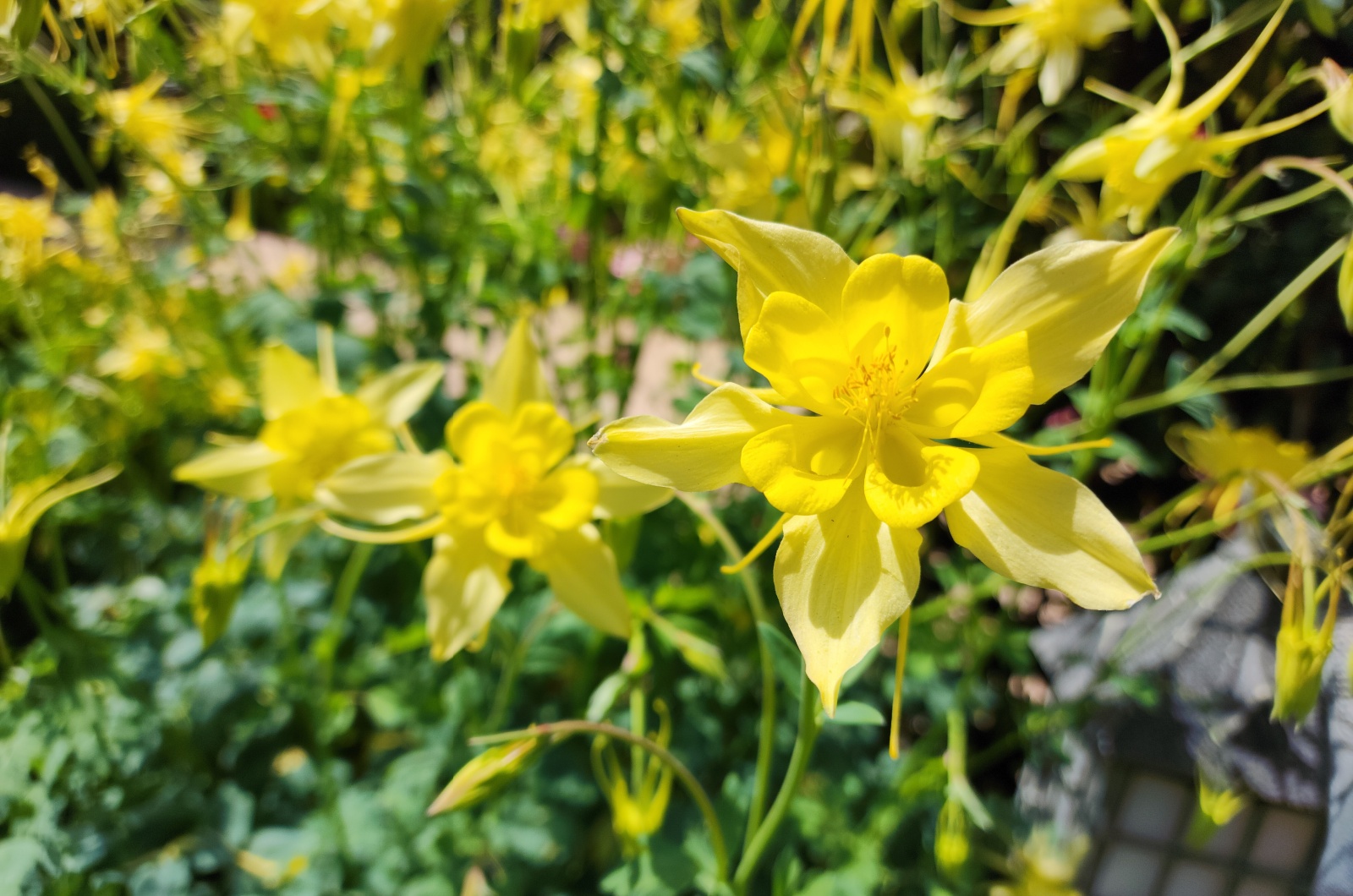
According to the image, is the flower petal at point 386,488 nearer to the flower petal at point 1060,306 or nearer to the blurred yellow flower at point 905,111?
the flower petal at point 1060,306

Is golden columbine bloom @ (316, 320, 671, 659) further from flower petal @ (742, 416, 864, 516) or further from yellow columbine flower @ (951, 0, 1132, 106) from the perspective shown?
yellow columbine flower @ (951, 0, 1132, 106)

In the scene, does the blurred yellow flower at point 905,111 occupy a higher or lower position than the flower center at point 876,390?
higher

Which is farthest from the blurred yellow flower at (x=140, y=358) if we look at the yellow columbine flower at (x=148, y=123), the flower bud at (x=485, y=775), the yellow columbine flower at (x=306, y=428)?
the flower bud at (x=485, y=775)

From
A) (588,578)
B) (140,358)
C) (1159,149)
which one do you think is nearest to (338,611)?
(588,578)

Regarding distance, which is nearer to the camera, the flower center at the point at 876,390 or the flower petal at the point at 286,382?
the flower center at the point at 876,390

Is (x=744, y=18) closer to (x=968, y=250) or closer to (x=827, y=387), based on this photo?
(x=968, y=250)

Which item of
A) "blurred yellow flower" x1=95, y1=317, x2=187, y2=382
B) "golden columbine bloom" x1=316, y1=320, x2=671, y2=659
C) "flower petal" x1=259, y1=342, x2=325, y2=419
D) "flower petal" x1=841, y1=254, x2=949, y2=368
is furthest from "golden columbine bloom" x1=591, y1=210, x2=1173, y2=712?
"blurred yellow flower" x1=95, y1=317, x2=187, y2=382

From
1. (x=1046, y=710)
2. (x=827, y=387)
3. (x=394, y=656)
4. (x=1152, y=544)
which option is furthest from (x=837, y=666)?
(x=394, y=656)
